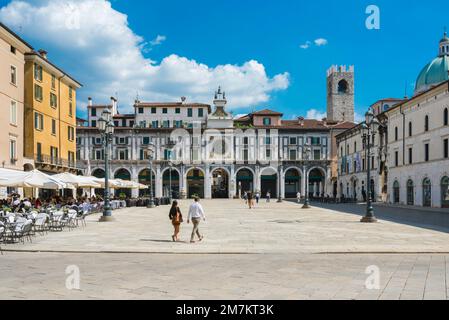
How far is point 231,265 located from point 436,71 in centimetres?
5256

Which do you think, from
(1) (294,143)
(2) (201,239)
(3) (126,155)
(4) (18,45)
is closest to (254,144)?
(1) (294,143)

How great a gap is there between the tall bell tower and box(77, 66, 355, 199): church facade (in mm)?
25368

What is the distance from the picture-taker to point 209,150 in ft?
265

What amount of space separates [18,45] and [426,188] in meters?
38.6

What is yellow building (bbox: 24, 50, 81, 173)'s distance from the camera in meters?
38.7

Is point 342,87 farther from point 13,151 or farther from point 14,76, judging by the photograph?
point 13,151

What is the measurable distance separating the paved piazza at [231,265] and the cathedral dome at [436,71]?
1636 inches

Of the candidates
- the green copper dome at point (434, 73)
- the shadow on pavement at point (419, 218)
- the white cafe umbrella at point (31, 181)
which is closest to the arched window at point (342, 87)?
the green copper dome at point (434, 73)

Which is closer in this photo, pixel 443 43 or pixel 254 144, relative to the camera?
pixel 443 43

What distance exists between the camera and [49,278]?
31.5 ft

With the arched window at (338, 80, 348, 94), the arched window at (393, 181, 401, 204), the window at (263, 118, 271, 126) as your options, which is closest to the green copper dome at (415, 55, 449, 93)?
the arched window at (393, 181, 401, 204)

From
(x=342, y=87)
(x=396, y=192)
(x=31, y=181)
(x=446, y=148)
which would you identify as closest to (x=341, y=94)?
(x=342, y=87)

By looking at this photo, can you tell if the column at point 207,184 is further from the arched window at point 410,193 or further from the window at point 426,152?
the window at point 426,152
